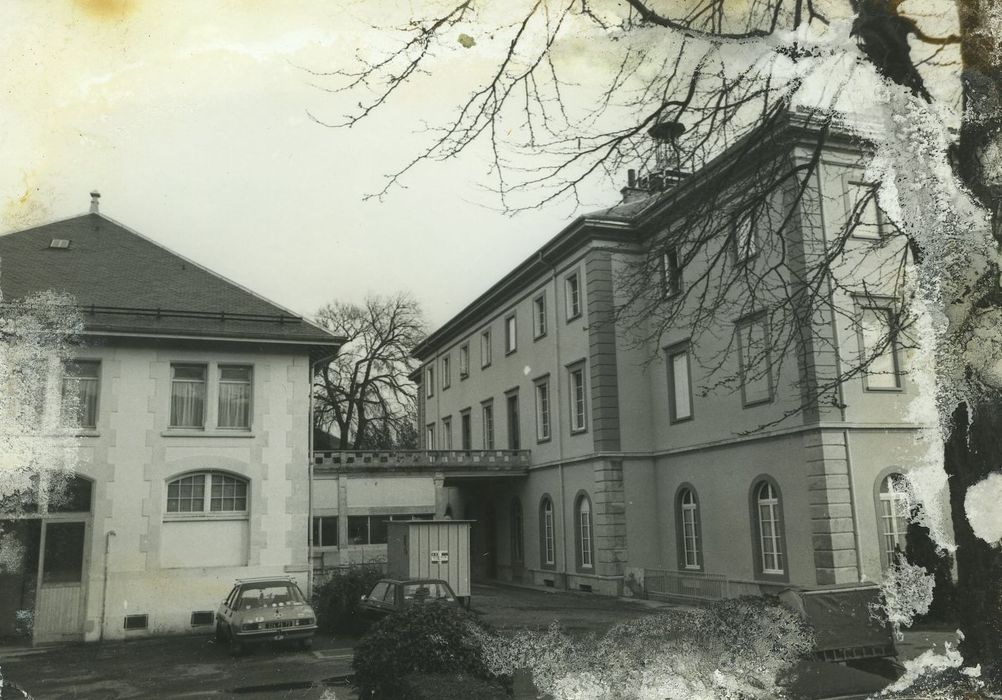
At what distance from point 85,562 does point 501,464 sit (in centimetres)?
1590

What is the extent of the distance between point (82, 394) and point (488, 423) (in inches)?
775

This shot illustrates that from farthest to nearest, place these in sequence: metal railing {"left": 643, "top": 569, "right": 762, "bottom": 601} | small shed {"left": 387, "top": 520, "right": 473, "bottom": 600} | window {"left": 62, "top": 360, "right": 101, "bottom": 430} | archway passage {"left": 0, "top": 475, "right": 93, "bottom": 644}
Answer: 1. metal railing {"left": 643, "top": 569, "right": 762, "bottom": 601}
2. small shed {"left": 387, "top": 520, "right": 473, "bottom": 600}
3. archway passage {"left": 0, "top": 475, "right": 93, "bottom": 644}
4. window {"left": 62, "top": 360, "right": 101, "bottom": 430}

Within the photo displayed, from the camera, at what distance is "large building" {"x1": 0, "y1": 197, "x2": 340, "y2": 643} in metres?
15.6

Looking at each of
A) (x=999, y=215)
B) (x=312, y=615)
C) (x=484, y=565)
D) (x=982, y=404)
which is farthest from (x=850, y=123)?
(x=484, y=565)

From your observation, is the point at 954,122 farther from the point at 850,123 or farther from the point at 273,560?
the point at 273,560

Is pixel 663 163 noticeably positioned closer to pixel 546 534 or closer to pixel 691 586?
pixel 691 586

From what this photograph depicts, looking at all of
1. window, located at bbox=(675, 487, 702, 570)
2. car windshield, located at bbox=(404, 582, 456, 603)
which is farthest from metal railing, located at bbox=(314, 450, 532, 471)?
car windshield, located at bbox=(404, 582, 456, 603)

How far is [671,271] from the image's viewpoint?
8.87m

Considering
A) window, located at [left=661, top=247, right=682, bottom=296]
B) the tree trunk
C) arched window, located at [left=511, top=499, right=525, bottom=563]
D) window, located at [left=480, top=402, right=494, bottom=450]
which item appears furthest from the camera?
window, located at [left=480, top=402, right=494, bottom=450]

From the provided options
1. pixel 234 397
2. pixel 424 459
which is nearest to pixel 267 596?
pixel 234 397

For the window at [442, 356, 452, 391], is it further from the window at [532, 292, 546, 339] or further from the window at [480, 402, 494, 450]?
the window at [532, 292, 546, 339]

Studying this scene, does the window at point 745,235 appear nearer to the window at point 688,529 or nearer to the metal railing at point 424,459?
the window at point 688,529

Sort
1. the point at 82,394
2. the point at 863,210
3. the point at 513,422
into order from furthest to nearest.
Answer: the point at 513,422 < the point at 82,394 < the point at 863,210

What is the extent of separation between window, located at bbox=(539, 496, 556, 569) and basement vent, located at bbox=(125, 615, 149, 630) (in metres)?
14.0
